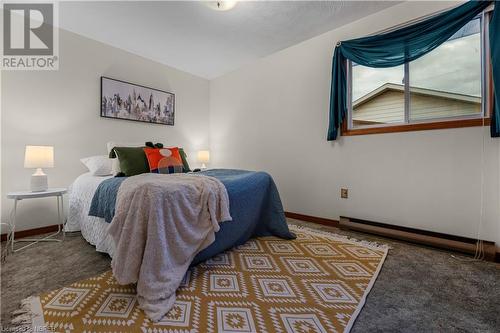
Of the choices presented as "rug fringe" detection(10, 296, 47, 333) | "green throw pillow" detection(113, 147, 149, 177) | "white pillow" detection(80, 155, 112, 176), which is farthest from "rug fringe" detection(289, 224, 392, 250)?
"white pillow" detection(80, 155, 112, 176)

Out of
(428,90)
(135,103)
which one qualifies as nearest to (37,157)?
(135,103)

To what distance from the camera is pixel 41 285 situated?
145cm

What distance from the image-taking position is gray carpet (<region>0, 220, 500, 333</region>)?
1.15 metres

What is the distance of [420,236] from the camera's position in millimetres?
2115

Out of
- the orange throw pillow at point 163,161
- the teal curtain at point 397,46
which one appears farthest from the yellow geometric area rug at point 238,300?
the teal curtain at point 397,46

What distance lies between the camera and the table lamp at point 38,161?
2.15 metres

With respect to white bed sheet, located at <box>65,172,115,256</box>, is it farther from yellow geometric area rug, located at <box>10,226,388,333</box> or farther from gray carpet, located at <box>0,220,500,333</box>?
yellow geometric area rug, located at <box>10,226,388,333</box>

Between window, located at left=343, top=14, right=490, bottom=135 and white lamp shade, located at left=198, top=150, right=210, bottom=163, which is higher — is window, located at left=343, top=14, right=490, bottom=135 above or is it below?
above

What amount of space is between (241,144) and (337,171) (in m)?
1.75

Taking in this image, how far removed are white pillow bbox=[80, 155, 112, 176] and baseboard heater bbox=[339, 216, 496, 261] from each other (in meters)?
2.88

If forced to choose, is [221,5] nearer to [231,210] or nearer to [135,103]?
[135,103]

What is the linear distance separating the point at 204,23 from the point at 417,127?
2624 mm

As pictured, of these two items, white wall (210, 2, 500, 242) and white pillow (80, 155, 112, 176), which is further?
white pillow (80, 155, 112, 176)

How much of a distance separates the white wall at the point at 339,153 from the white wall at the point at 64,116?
1544mm
